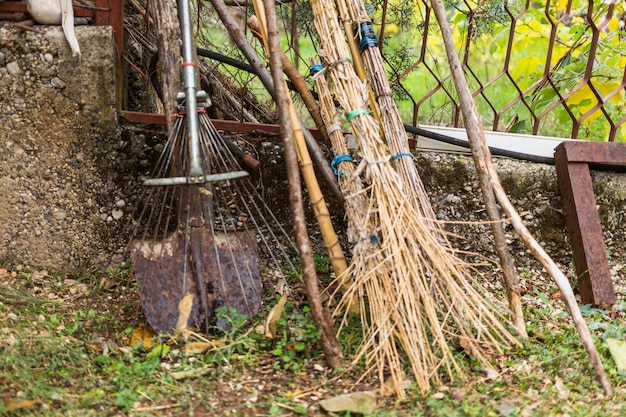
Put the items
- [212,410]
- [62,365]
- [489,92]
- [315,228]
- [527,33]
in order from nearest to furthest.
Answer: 1. [212,410]
2. [62,365]
3. [315,228]
4. [527,33]
5. [489,92]

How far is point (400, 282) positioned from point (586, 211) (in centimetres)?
103

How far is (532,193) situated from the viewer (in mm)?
2896

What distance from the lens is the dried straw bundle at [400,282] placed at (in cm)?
211

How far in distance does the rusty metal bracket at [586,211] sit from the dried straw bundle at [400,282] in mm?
572

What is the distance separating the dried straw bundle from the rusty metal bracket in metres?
0.57

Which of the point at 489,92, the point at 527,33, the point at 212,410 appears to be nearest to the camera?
the point at 212,410

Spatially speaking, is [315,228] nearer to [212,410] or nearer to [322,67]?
[322,67]

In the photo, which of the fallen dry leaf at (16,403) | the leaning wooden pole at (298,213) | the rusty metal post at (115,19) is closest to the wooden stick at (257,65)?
the leaning wooden pole at (298,213)

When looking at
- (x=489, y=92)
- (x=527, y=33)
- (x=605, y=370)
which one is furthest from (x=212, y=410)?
(x=489, y=92)

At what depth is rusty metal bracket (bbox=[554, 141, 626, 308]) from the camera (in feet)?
8.65

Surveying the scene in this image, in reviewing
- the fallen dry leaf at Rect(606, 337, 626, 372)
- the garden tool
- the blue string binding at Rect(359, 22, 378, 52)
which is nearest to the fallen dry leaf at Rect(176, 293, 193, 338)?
the garden tool

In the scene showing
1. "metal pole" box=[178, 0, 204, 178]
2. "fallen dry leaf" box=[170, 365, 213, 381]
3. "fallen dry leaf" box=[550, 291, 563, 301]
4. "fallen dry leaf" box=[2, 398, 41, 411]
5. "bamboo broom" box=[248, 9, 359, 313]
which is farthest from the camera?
"fallen dry leaf" box=[550, 291, 563, 301]

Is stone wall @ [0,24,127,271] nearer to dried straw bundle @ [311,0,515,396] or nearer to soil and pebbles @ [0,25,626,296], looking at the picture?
soil and pebbles @ [0,25,626,296]

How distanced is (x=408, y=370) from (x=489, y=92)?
3165 millimetres
